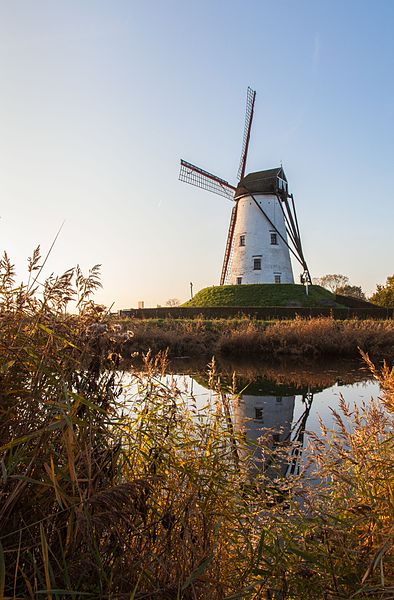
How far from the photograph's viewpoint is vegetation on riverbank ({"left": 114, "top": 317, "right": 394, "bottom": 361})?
16.4 m

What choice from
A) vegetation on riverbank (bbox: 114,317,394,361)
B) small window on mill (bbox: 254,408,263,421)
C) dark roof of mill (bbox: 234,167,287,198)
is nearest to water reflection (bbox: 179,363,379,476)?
small window on mill (bbox: 254,408,263,421)

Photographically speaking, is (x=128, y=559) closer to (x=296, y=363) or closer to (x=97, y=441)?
(x=97, y=441)

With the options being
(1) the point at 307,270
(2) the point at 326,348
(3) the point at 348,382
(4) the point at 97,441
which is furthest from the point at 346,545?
(1) the point at 307,270

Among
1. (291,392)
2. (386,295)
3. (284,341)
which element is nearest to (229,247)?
(386,295)

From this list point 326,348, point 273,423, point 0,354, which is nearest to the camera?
point 0,354

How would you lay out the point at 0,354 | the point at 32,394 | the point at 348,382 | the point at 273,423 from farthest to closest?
the point at 348,382, the point at 273,423, the point at 0,354, the point at 32,394

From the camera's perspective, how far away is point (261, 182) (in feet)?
113

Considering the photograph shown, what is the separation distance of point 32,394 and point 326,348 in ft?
52.0

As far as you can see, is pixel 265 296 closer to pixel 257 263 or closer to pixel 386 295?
pixel 257 263

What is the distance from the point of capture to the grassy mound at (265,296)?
104 feet

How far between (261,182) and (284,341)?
2052cm

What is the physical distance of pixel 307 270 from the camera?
34.1 meters

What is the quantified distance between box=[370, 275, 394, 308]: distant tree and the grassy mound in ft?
30.5

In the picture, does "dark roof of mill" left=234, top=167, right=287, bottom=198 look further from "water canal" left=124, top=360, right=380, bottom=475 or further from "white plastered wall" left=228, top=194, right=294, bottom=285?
"water canal" left=124, top=360, right=380, bottom=475
